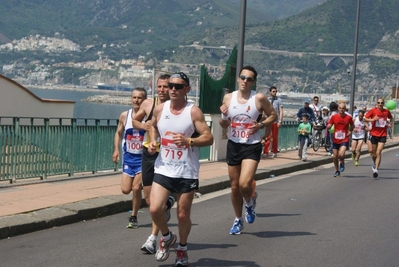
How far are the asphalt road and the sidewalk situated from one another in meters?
0.15

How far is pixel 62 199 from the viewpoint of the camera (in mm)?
12891

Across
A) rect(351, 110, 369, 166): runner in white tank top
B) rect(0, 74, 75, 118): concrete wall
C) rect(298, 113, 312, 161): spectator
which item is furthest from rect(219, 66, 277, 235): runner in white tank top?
rect(0, 74, 75, 118): concrete wall

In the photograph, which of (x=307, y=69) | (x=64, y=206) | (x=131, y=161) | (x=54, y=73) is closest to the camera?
(x=131, y=161)

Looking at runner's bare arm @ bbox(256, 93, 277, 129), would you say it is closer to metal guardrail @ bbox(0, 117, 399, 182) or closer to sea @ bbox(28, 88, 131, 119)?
metal guardrail @ bbox(0, 117, 399, 182)

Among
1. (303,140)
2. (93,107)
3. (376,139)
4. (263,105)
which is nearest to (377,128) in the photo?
(376,139)

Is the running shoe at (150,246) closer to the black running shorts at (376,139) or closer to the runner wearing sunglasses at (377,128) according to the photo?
the runner wearing sunglasses at (377,128)

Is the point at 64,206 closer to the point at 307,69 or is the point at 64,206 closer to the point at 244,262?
the point at 244,262

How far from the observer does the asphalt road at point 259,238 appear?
9219 mm

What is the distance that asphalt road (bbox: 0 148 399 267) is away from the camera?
922 centimetres

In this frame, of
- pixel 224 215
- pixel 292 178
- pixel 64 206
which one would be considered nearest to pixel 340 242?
pixel 224 215

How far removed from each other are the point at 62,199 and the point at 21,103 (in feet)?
50.4

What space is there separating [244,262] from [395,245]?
2.24 metres

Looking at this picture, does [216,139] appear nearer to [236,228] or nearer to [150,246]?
[236,228]

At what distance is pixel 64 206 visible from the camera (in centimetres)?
1198
